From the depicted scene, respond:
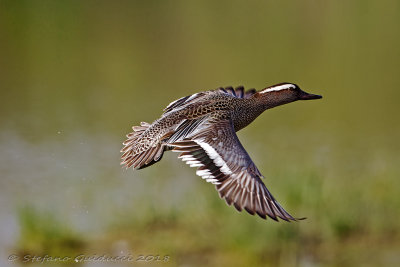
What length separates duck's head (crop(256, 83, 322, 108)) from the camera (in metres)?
6.07

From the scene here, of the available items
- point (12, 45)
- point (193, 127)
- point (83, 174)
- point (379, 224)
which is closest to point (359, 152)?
point (379, 224)

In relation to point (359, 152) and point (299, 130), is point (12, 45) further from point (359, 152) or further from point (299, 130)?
point (359, 152)

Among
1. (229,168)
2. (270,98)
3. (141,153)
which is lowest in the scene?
(229,168)

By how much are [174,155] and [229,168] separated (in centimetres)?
459

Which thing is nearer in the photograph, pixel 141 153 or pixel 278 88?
pixel 141 153

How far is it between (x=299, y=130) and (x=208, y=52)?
3.99 meters

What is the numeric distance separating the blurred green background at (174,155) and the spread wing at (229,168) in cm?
252

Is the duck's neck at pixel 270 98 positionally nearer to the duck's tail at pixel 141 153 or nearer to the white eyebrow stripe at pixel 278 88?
the white eyebrow stripe at pixel 278 88

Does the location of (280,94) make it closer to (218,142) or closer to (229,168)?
(218,142)

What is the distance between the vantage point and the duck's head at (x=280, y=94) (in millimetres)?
6070

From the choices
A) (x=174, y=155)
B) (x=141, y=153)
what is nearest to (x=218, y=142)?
(x=141, y=153)

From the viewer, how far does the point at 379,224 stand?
27.0 feet

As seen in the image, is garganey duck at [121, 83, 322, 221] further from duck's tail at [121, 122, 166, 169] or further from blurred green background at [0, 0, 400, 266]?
blurred green background at [0, 0, 400, 266]

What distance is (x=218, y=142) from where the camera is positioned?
5223mm
